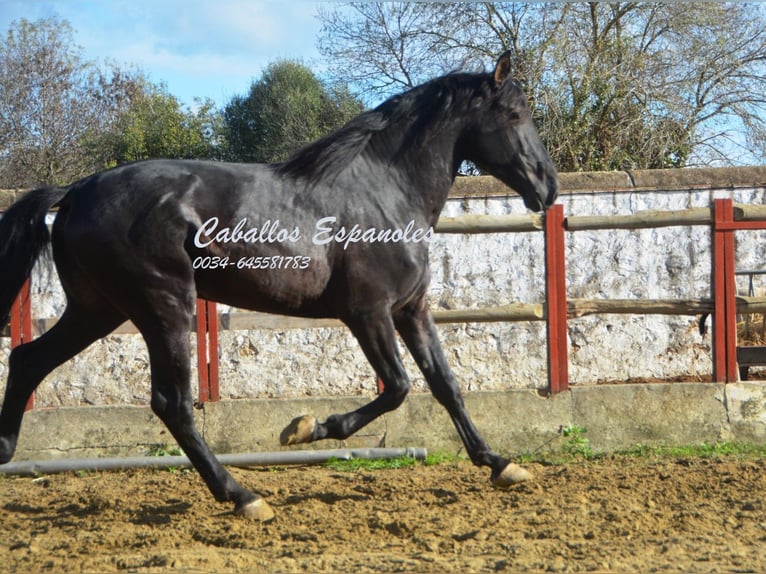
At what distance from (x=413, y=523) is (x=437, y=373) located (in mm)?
989

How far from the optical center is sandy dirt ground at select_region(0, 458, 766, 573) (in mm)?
3270

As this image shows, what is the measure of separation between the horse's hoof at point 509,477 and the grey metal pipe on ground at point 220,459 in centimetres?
138

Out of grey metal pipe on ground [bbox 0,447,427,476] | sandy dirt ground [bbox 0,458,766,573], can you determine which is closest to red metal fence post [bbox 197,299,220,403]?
grey metal pipe on ground [bbox 0,447,427,476]

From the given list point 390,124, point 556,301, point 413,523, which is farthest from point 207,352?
point 413,523

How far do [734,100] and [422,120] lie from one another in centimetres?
1398

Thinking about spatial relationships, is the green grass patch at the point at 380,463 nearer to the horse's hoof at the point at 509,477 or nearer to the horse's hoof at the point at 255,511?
the horse's hoof at the point at 509,477

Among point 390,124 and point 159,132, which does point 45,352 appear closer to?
point 390,124

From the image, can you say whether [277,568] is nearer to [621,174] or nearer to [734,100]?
[621,174]

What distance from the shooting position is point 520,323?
25.4 ft

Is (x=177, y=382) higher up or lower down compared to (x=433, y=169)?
lower down

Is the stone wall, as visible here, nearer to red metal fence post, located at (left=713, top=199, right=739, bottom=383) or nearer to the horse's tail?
red metal fence post, located at (left=713, top=199, right=739, bottom=383)

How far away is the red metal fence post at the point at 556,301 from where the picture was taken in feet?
20.4

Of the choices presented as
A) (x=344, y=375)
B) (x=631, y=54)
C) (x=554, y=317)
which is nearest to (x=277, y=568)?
(x=554, y=317)

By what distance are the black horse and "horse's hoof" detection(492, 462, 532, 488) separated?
0.01m
